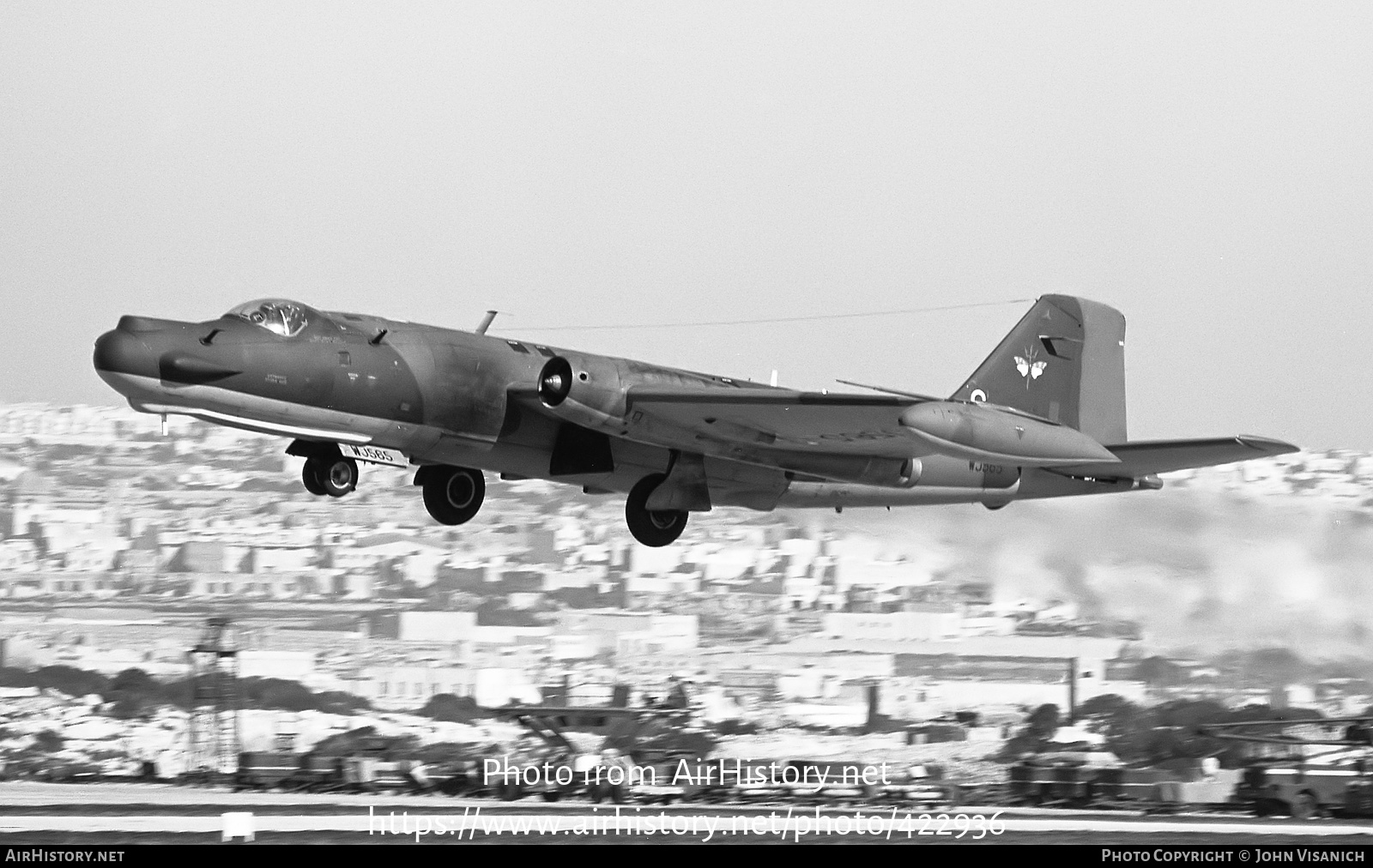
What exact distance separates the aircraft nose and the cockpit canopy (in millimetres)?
1320

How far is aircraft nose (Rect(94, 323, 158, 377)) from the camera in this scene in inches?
699

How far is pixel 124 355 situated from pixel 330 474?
131 inches

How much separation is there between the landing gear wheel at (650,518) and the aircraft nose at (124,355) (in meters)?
6.72

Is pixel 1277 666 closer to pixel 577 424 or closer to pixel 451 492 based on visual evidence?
pixel 577 424

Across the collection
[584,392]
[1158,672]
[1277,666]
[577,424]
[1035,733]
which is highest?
[584,392]

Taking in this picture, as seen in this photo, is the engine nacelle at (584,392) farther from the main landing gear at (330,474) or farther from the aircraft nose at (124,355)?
the aircraft nose at (124,355)

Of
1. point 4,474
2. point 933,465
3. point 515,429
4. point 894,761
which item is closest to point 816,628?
point 894,761

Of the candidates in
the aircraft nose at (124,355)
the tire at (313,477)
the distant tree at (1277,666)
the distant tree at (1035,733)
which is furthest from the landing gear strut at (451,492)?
the distant tree at (1277,666)

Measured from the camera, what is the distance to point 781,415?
20.4 metres

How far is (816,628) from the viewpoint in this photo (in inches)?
1339

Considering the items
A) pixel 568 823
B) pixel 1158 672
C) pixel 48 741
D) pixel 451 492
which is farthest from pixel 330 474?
pixel 1158 672

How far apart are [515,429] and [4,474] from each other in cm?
2538

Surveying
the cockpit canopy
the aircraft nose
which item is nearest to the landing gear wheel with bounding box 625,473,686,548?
the cockpit canopy
